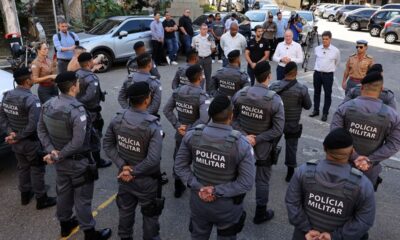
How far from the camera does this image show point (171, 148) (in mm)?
6352

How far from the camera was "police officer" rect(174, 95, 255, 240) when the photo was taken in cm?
285

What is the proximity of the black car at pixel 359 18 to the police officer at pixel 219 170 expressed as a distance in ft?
88.4

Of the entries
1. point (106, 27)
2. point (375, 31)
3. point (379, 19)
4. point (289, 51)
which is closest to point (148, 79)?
point (289, 51)

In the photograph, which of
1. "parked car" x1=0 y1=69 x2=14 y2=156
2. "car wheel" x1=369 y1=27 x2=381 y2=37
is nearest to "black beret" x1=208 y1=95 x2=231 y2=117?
"parked car" x1=0 y1=69 x2=14 y2=156

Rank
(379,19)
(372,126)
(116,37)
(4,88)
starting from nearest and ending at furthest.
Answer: (372,126) < (4,88) < (116,37) < (379,19)

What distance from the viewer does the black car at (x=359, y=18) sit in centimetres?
2611

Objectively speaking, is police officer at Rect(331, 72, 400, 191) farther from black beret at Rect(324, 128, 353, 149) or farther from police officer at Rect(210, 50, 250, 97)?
police officer at Rect(210, 50, 250, 97)

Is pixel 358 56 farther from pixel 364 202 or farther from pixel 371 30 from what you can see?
pixel 371 30

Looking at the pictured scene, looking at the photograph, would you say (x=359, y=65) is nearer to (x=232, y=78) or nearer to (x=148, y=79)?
(x=232, y=78)

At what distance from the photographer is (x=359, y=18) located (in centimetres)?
2619

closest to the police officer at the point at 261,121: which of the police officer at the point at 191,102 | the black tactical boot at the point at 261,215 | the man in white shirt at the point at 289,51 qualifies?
the black tactical boot at the point at 261,215

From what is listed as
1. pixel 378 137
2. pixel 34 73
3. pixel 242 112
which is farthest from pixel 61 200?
pixel 378 137

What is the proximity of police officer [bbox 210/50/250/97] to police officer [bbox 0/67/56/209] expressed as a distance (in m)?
2.73

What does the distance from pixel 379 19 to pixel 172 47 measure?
15735 mm
